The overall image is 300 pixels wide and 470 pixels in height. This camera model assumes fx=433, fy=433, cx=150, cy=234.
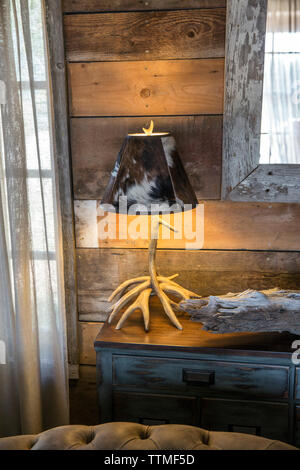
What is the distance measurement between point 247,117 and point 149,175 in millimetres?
421

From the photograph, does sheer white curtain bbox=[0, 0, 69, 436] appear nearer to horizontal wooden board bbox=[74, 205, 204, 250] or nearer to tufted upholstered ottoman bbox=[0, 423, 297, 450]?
horizontal wooden board bbox=[74, 205, 204, 250]

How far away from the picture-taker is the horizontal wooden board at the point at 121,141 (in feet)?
5.31

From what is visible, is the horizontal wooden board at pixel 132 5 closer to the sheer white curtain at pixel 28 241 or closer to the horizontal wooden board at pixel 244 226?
the sheer white curtain at pixel 28 241

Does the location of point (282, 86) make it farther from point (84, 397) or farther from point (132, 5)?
point (84, 397)

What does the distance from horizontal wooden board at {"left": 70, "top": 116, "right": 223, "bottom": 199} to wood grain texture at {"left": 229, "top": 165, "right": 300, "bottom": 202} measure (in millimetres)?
144

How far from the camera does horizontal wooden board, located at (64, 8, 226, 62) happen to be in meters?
1.53

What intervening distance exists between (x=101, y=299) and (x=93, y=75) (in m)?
0.89

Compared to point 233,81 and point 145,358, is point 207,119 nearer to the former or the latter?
point 233,81

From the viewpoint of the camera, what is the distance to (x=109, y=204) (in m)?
1.39

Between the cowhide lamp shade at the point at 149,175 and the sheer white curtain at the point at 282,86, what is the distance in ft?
1.16

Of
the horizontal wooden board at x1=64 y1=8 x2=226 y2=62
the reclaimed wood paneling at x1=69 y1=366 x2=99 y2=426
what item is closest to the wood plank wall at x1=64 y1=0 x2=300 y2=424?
the horizontal wooden board at x1=64 y1=8 x2=226 y2=62

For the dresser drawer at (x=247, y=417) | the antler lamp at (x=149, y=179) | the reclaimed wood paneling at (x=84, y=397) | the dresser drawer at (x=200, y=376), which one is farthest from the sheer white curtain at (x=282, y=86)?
the reclaimed wood paneling at (x=84, y=397)

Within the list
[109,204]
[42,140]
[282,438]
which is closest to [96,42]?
[42,140]

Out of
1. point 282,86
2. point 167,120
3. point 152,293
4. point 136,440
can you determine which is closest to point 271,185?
point 282,86
